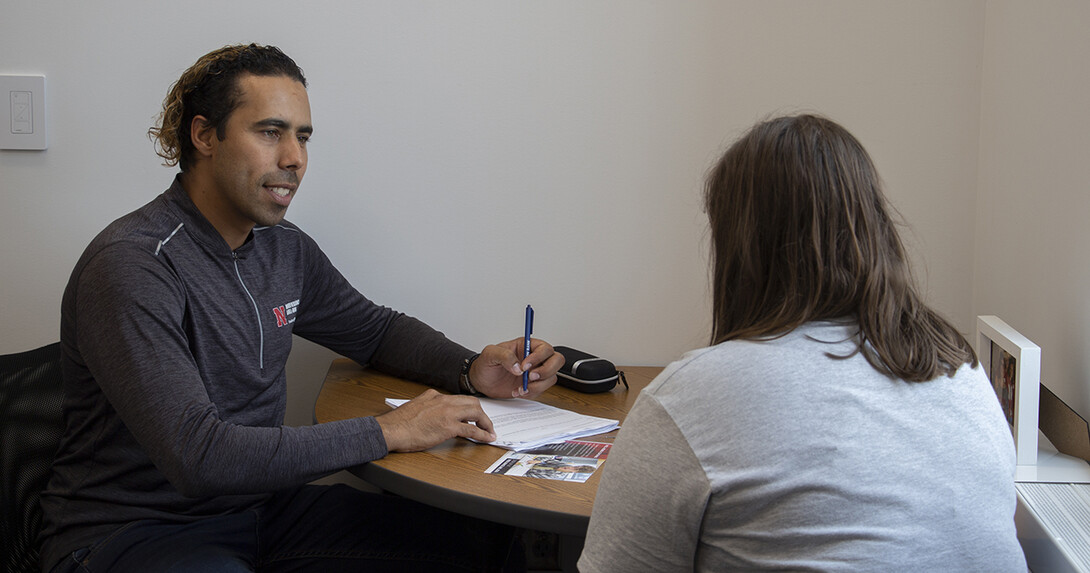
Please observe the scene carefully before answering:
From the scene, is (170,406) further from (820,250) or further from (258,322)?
(820,250)

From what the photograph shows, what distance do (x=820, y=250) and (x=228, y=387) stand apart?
1056 millimetres

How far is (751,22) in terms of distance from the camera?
200 cm

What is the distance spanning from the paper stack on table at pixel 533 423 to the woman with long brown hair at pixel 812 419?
0.49 metres

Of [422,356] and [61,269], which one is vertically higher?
[61,269]

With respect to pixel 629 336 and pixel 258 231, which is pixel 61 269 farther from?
pixel 629 336

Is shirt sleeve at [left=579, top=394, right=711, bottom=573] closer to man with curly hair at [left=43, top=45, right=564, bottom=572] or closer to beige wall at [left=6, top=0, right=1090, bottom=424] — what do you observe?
man with curly hair at [left=43, top=45, right=564, bottom=572]

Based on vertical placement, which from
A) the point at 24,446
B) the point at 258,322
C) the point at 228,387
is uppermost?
the point at 258,322

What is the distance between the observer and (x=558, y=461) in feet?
4.36

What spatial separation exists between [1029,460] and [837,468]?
701mm

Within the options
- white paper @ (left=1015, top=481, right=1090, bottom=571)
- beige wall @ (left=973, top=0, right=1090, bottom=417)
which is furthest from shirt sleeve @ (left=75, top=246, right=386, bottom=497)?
beige wall @ (left=973, top=0, right=1090, bottom=417)

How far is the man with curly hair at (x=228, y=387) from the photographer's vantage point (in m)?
1.26

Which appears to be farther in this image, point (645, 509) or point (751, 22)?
point (751, 22)

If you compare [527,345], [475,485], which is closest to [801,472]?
[475,485]

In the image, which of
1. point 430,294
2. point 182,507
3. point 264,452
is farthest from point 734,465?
point 430,294
